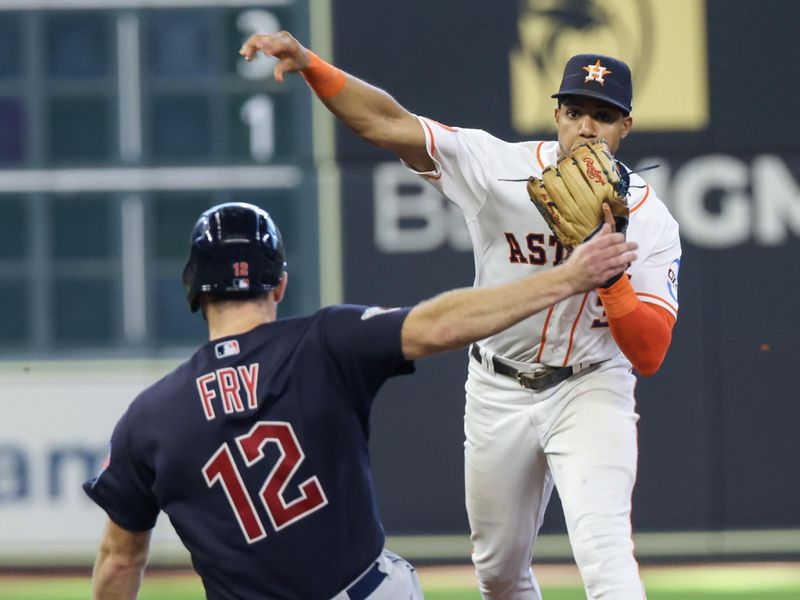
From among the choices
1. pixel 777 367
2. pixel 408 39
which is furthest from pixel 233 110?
pixel 777 367

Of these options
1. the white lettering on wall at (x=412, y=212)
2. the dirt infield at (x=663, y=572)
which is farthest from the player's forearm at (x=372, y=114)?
the dirt infield at (x=663, y=572)

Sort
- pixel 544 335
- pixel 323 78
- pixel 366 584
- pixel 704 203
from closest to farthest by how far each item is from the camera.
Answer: pixel 366 584 → pixel 323 78 → pixel 544 335 → pixel 704 203

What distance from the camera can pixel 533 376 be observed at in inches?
139

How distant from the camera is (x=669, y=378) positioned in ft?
19.4

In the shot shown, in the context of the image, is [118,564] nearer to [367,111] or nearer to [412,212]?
[367,111]

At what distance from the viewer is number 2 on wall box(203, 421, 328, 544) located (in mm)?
2408

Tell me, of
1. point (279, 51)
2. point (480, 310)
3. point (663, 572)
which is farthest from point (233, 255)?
point (663, 572)

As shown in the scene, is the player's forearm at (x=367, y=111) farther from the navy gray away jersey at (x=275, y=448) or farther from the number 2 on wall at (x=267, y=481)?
the number 2 on wall at (x=267, y=481)

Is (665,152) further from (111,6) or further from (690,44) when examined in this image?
(111,6)

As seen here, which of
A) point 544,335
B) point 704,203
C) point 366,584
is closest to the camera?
point 366,584

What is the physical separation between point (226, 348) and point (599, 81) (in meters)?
1.40

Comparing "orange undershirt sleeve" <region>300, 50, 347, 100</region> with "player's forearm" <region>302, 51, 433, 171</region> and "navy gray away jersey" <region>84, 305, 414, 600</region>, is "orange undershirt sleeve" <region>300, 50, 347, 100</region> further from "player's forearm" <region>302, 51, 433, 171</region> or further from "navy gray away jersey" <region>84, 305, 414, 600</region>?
"navy gray away jersey" <region>84, 305, 414, 600</region>

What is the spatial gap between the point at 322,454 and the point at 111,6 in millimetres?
4027

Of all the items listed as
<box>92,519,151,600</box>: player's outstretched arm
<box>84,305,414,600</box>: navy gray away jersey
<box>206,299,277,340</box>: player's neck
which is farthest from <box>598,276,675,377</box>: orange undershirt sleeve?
<box>92,519,151,600</box>: player's outstretched arm
